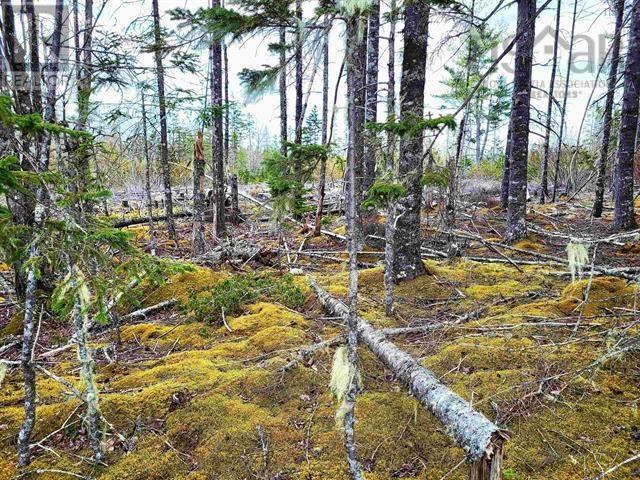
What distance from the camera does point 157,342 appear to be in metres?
5.26

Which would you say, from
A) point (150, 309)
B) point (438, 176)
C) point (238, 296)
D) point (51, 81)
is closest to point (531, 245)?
point (438, 176)

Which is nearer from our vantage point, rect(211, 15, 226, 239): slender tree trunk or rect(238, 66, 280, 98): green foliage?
rect(238, 66, 280, 98): green foliage

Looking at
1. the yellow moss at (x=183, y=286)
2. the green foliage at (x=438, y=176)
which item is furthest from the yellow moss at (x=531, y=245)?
the yellow moss at (x=183, y=286)

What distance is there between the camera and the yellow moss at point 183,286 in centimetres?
683

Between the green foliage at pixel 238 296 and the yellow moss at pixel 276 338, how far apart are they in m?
1.11

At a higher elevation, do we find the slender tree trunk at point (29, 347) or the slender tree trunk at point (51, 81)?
the slender tree trunk at point (51, 81)

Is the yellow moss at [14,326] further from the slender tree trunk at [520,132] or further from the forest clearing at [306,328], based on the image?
the slender tree trunk at [520,132]

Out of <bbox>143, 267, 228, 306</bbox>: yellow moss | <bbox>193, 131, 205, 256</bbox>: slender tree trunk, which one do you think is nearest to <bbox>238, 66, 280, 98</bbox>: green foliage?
<bbox>143, 267, 228, 306</bbox>: yellow moss

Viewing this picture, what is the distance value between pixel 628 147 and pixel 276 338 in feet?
32.0

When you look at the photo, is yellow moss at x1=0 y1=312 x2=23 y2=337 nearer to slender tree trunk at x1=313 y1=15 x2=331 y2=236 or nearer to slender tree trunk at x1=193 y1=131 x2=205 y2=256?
slender tree trunk at x1=193 y1=131 x2=205 y2=256

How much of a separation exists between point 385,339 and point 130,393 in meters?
2.63

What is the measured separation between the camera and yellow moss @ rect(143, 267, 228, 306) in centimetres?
683

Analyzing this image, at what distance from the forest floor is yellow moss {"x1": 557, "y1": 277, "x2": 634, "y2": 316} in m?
0.02

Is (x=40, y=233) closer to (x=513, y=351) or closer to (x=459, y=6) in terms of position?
(x=513, y=351)
